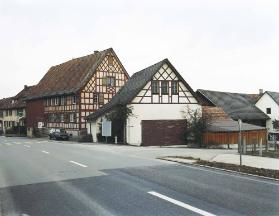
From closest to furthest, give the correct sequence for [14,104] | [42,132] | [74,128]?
1. [74,128]
2. [42,132]
3. [14,104]

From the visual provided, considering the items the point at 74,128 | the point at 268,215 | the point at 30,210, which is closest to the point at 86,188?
the point at 30,210

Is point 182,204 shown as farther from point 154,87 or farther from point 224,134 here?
point 154,87

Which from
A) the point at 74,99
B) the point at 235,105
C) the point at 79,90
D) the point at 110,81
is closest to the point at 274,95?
the point at 235,105

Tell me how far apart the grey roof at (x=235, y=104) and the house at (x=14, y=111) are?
3503 centimetres

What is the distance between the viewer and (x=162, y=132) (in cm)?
4016

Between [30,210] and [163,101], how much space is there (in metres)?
31.5

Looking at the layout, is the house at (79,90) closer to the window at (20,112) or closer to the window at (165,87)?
the window at (165,87)

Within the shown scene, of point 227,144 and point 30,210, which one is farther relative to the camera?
point 227,144

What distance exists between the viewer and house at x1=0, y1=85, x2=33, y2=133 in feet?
260

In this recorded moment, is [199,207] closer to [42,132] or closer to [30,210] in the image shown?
[30,210]

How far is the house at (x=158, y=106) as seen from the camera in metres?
39.2

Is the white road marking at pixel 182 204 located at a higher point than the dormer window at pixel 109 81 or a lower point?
lower

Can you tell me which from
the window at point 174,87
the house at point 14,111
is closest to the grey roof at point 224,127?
the window at point 174,87

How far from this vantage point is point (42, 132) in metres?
62.2
